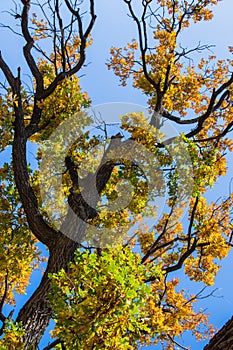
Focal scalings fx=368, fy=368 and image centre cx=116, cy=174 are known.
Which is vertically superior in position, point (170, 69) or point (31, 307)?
point (170, 69)

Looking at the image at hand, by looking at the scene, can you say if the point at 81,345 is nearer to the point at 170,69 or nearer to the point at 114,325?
the point at 114,325

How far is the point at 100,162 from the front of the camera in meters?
8.91

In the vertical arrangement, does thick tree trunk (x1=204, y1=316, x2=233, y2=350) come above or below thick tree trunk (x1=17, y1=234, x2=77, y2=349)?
below

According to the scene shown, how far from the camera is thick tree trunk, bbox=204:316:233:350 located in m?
3.15

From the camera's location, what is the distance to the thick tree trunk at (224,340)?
315 cm

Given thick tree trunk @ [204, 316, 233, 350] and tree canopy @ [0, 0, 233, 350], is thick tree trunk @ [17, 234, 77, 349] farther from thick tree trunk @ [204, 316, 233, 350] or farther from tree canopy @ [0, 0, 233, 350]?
thick tree trunk @ [204, 316, 233, 350]

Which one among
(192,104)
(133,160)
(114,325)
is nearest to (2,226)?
(133,160)

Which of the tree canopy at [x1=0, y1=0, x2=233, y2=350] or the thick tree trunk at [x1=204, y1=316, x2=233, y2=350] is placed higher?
the tree canopy at [x1=0, y1=0, x2=233, y2=350]

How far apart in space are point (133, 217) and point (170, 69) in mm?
4145

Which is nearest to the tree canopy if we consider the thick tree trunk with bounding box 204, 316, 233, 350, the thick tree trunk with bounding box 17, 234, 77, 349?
the thick tree trunk with bounding box 17, 234, 77, 349

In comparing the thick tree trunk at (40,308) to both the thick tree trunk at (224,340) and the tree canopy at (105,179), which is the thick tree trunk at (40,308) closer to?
the tree canopy at (105,179)

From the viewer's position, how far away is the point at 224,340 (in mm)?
3199

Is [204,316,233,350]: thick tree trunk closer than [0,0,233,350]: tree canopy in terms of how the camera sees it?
Yes

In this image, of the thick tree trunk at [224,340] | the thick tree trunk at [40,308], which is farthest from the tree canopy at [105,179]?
the thick tree trunk at [224,340]
